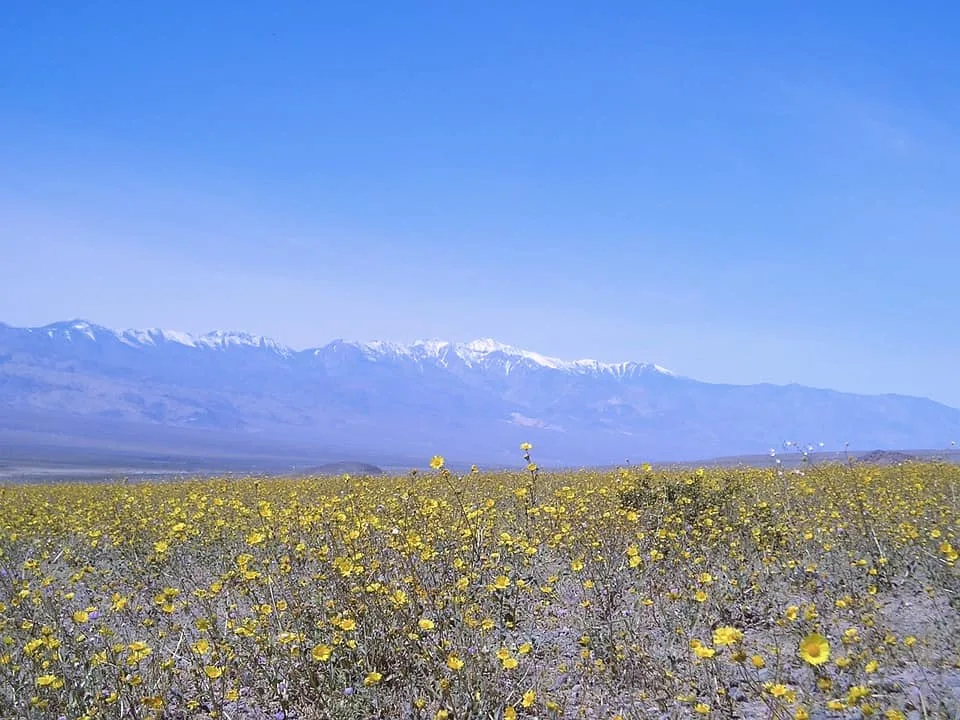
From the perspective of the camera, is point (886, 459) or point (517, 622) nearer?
point (517, 622)

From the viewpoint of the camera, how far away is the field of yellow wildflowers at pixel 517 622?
12.3ft

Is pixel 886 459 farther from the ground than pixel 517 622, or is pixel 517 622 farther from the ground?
pixel 886 459

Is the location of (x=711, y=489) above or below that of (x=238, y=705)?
above

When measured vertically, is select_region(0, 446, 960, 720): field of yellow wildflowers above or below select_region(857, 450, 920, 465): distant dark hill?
below

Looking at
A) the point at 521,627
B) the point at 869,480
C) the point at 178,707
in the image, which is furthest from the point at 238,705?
the point at 869,480

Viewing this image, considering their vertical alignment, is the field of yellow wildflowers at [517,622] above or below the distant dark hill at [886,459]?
below

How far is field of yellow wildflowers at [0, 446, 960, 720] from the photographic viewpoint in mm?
3744

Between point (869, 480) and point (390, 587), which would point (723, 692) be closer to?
point (390, 587)

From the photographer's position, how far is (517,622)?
453cm

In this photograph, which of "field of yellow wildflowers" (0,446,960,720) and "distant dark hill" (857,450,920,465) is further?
"distant dark hill" (857,450,920,465)

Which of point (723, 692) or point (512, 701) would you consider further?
point (512, 701)


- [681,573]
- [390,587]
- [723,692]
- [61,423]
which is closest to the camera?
[723,692]

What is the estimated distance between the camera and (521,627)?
5.29 m

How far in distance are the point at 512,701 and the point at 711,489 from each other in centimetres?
612
